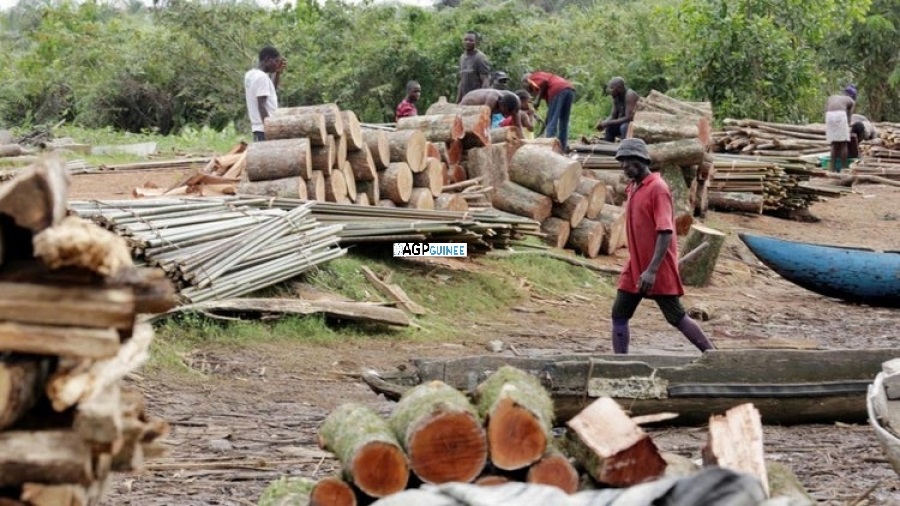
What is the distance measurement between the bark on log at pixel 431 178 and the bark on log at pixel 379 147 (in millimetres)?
516

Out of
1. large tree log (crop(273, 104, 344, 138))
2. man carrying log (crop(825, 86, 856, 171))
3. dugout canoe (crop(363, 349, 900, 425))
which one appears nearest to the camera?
dugout canoe (crop(363, 349, 900, 425))

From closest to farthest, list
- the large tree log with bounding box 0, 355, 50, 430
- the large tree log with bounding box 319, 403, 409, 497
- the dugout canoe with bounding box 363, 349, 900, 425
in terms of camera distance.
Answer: the large tree log with bounding box 0, 355, 50, 430, the large tree log with bounding box 319, 403, 409, 497, the dugout canoe with bounding box 363, 349, 900, 425

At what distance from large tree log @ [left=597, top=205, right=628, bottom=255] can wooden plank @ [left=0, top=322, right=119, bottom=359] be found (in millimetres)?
13520

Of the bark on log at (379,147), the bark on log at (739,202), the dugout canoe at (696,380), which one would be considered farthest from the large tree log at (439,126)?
the dugout canoe at (696,380)

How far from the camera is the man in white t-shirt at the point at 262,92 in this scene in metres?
14.3

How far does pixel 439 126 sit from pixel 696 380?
853 cm

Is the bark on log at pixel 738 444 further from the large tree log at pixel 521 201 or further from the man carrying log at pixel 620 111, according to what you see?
the man carrying log at pixel 620 111

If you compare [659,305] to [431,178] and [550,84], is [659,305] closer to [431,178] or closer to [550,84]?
[431,178]

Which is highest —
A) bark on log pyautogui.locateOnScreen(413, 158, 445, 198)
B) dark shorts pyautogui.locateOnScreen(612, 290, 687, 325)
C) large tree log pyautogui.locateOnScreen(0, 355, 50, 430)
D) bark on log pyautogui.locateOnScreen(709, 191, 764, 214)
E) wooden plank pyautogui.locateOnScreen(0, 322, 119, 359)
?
wooden plank pyautogui.locateOnScreen(0, 322, 119, 359)

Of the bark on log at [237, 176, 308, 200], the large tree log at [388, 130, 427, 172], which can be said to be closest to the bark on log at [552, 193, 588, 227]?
the large tree log at [388, 130, 427, 172]

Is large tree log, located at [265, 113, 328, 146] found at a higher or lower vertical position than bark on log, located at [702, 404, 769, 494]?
higher

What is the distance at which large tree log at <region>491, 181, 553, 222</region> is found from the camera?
1579cm

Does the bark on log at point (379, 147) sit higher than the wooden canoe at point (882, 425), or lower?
higher

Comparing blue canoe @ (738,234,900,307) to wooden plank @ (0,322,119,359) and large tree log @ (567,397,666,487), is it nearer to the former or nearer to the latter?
large tree log @ (567,397,666,487)
